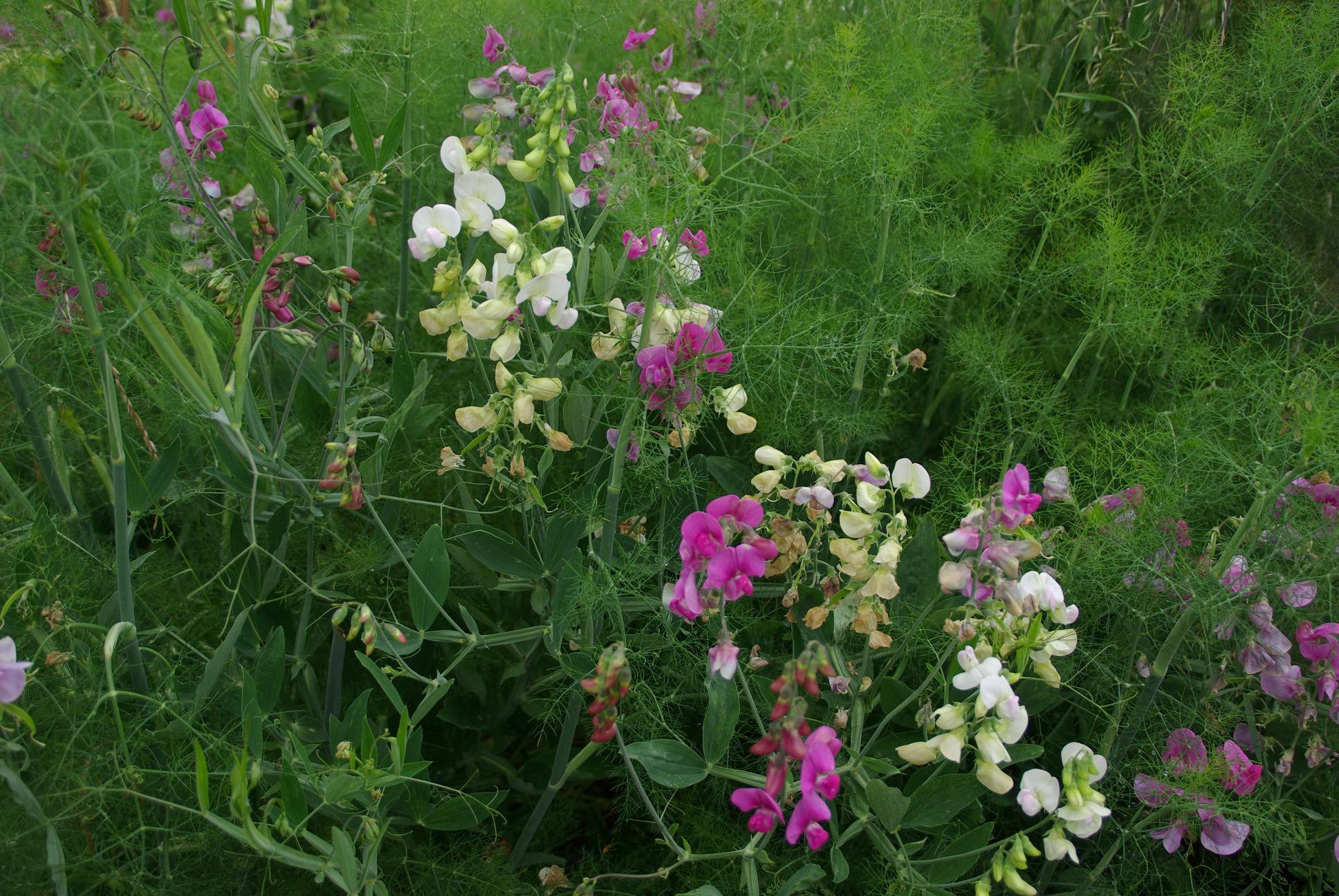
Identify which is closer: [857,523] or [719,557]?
[719,557]

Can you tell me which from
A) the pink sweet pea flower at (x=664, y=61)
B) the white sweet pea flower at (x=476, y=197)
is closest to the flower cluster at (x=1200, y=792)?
the white sweet pea flower at (x=476, y=197)

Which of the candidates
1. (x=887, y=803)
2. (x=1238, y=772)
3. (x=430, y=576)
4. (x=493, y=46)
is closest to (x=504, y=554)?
(x=430, y=576)

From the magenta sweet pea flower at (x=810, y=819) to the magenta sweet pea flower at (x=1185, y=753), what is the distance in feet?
1.67

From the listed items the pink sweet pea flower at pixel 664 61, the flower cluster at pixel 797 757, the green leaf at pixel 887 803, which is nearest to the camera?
the flower cluster at pixel 797 757

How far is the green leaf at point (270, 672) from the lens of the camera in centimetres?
109

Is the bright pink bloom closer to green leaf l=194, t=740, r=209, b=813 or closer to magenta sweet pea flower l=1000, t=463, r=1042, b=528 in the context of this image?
magenta sweet pea flower l=1000, t=463, r=1042, b=528

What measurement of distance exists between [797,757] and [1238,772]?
63 cm

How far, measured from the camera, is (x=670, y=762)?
1.08m

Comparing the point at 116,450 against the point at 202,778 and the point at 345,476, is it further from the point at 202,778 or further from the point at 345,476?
the point at 202,778

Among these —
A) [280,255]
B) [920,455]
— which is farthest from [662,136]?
[920,455]

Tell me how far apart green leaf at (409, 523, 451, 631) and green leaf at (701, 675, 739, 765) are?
0.33 meters

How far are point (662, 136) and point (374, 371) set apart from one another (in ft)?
2.10

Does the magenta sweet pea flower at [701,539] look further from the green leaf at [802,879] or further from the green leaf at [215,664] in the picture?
the green leaf at [215,664]

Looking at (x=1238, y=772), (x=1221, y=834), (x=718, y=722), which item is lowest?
(x=1221, y=834)
